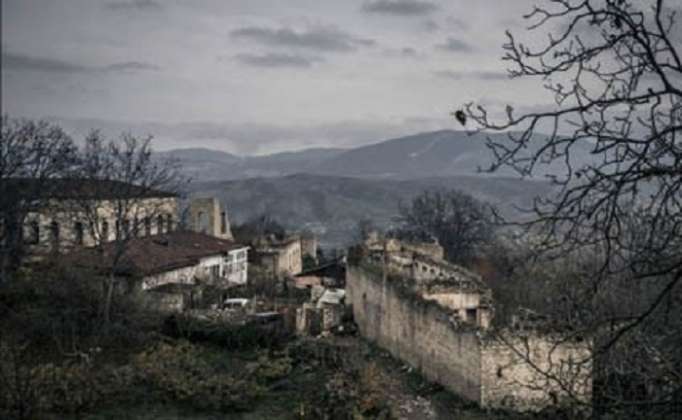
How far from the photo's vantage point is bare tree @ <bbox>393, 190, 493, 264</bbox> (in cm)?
5938

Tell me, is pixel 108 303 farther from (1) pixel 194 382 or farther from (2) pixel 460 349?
(2) pixel 460 349

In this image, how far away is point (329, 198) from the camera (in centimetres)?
14850

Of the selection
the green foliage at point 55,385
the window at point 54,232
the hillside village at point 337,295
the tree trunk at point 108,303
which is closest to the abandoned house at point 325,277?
the hillside village at point 337,295

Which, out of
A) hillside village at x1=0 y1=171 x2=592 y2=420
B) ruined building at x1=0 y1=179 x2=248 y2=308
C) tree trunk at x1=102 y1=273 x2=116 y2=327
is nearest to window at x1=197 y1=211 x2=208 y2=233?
ruined building at x1=0 y1=179 x2=248 y2=308

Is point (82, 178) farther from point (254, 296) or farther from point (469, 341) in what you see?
point (469, 341)

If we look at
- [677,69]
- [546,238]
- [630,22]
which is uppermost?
[630,22]

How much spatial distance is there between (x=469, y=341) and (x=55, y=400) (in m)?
9.71

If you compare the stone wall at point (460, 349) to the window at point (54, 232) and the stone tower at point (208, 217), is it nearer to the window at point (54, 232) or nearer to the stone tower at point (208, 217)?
the window at point (54, 232)

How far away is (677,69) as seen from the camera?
5426 millimetres

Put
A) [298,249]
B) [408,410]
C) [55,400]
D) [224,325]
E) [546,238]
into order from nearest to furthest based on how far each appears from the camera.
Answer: [546,238], [55,400], [408,410], [224,325], [298,249]

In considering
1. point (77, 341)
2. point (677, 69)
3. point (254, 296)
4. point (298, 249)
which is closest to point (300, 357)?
point (77, 341)

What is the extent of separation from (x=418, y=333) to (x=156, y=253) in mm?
16420

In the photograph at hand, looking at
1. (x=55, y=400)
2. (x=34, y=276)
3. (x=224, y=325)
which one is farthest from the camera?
(x=34, y=276)

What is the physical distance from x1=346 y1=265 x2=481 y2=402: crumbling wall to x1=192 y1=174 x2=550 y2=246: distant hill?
254 feet
